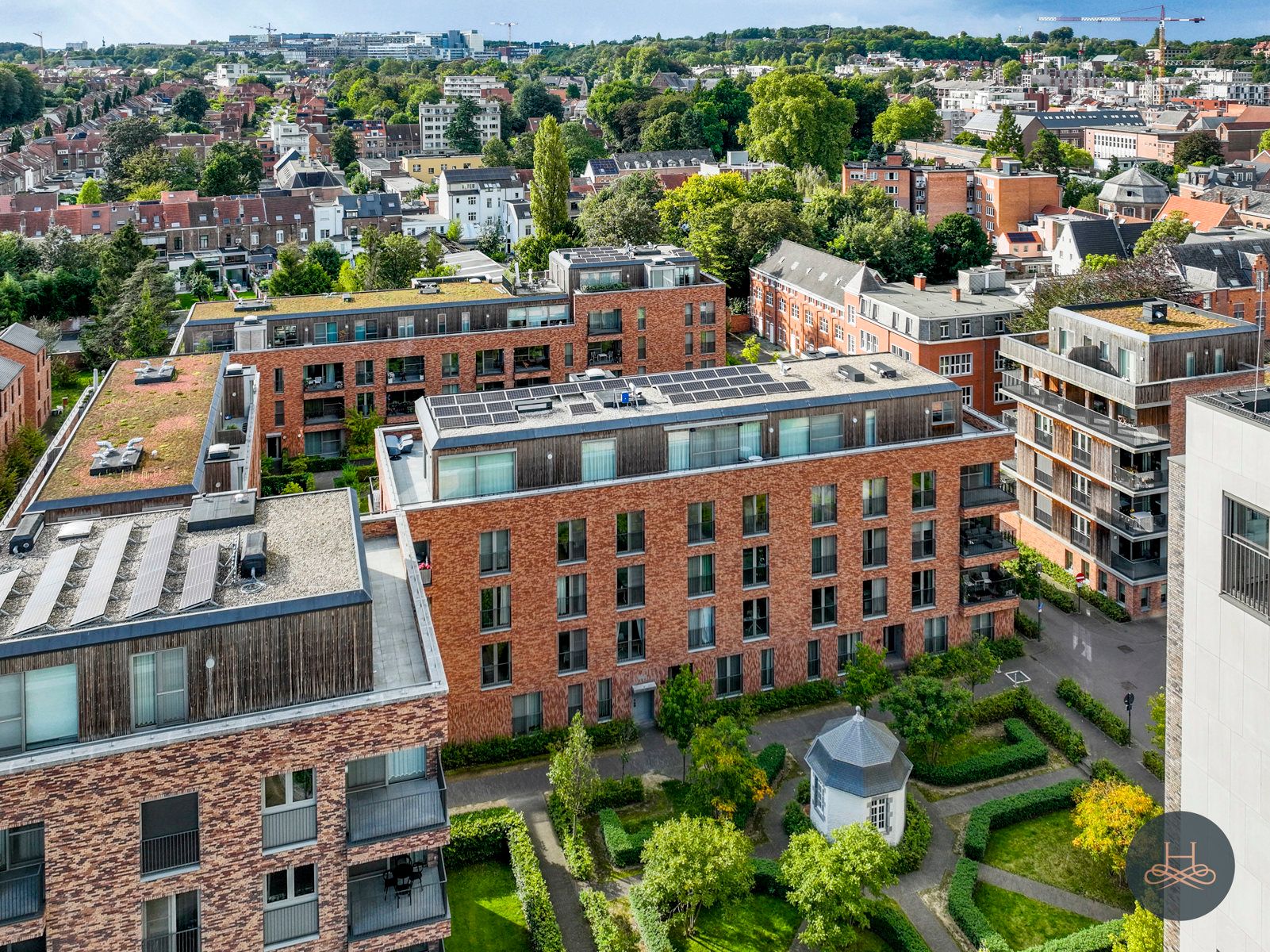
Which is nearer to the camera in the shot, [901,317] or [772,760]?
[772,760]

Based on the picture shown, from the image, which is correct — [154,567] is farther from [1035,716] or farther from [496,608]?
[1035,716]

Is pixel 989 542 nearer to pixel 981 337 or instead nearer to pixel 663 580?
pixel 663 580

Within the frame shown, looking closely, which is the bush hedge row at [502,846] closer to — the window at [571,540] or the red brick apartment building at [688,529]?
the red brick apartment building at [688,529]

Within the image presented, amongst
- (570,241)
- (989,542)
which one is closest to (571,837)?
(989,542)

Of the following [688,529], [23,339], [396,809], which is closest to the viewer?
[396,809]

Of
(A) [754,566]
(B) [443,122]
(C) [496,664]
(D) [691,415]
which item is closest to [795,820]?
(A) [754,566]

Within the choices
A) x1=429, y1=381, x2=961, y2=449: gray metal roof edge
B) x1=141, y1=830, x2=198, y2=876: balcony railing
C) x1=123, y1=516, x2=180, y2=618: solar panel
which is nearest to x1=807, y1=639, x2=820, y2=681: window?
x1=429, y1=381, x2=961, y2=449: gray metal roof edge

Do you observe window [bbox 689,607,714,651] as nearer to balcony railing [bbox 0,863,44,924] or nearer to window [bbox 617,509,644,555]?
window [bbox 617,509,644,555]
